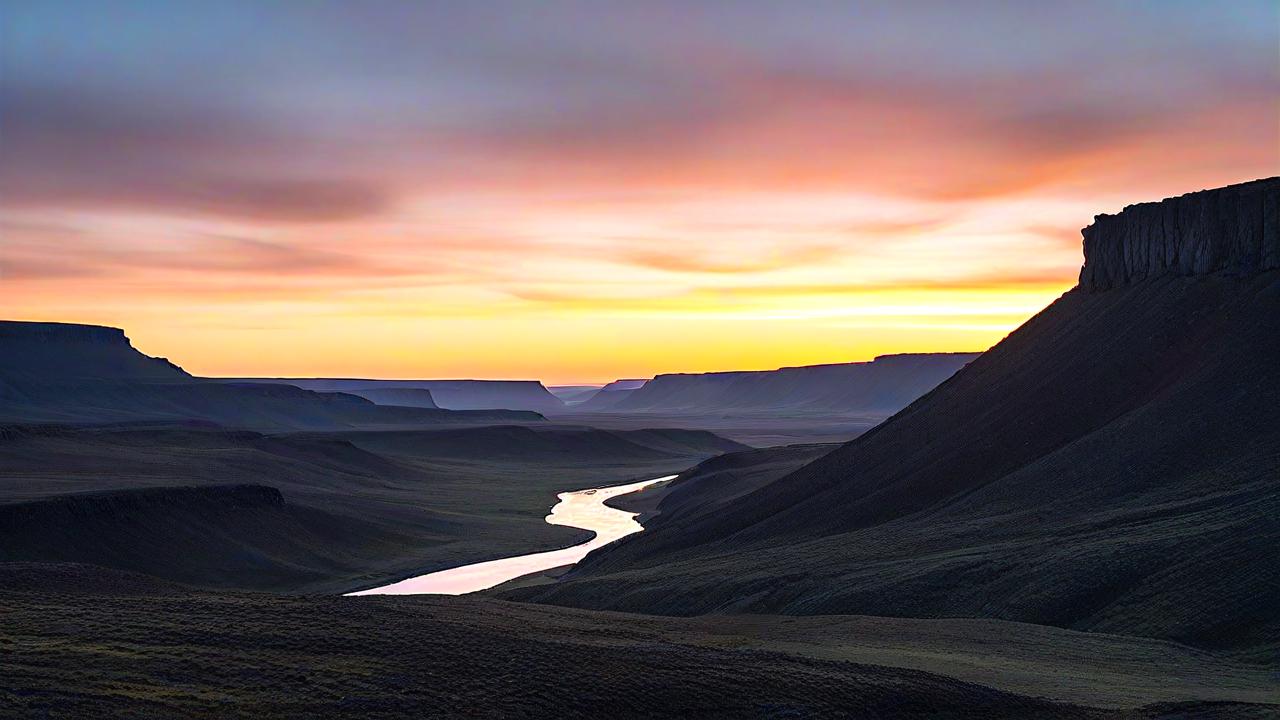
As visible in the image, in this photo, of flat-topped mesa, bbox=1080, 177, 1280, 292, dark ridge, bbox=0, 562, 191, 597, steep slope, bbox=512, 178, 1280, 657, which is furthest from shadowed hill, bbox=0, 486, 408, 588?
flat-topped mesa, bbox=1080, 177, 1280, 292

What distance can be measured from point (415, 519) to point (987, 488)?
124ft

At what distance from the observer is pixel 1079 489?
38250 mm

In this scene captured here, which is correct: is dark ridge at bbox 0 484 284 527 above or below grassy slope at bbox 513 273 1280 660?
below

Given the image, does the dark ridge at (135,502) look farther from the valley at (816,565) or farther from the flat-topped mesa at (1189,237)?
the flat-topped mesa at (1189,237)

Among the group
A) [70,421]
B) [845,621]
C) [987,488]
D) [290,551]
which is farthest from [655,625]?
[70,421]

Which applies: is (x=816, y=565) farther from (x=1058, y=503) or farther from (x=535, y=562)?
(x=535, y=562)

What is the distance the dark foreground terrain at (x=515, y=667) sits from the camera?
57.2ft

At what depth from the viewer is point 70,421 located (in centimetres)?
15775

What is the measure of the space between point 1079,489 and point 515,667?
25944 millimetres

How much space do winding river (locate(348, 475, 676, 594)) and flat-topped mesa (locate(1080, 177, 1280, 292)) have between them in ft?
98.3

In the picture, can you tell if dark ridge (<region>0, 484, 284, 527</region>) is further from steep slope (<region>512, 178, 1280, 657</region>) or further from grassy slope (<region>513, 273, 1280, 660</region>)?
grassy slope (<region>513, 273, 1280, 660</region>)

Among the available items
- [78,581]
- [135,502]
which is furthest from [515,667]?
[135,502]

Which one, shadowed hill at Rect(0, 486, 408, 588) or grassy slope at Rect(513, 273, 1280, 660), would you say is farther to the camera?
shadowed hill at Rect(0, 486, 408, 588)

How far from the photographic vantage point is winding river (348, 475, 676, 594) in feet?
157
